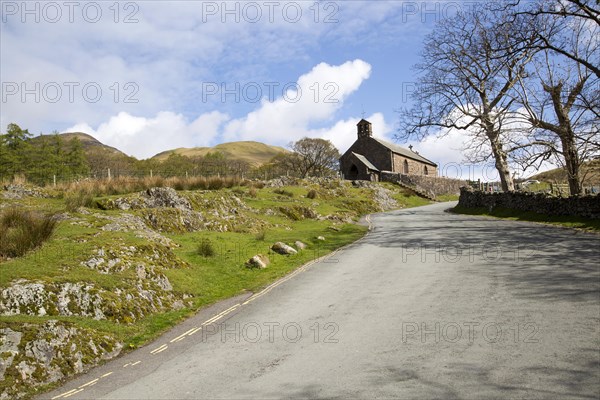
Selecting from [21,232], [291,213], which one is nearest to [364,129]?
[291,213]

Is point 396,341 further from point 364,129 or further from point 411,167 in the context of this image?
point 411,167

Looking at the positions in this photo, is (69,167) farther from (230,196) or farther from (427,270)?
(427,270)

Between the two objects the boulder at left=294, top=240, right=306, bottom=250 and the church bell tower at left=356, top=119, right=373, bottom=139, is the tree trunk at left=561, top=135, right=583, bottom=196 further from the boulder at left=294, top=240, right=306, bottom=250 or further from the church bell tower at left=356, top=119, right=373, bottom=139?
the church bell tower at left=356, top=119, right=373, bottom=139

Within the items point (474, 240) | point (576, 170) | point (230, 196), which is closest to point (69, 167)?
point (230, 196)

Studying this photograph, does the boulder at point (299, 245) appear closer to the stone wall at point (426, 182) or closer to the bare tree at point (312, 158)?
the stone wall at point (426, 182)

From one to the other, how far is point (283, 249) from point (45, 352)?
972cm

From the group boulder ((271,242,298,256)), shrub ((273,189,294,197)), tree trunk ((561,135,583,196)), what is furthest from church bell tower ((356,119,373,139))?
boulder ((271,242,298,256))

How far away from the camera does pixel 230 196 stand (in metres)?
23.4

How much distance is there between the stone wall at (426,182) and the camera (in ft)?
190

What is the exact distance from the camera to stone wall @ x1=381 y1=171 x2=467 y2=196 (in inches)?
2276

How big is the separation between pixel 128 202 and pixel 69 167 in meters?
35.5

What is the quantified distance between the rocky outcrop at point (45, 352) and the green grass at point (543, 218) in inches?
706

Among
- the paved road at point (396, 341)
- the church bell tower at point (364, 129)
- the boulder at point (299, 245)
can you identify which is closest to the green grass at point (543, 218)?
the paved road at point (396, 341)

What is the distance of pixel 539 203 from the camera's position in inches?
874
